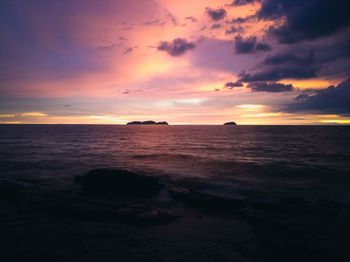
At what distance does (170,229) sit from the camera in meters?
8.39

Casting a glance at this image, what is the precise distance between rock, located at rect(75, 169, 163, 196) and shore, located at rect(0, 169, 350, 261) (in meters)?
1.63

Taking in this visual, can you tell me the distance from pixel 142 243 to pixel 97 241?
1739 millimetres

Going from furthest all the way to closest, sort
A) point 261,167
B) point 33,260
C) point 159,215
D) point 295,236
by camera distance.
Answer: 1. point 261,167
2. point 159,215
3. point 295,236
4. point 33,260

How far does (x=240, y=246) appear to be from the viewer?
721cm

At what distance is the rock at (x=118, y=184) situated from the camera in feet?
43.6

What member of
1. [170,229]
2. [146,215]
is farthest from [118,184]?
[170,229]

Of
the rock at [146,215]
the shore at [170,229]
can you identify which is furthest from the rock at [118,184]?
the rock at [146,215]

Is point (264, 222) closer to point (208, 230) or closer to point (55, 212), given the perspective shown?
point (208, 230)

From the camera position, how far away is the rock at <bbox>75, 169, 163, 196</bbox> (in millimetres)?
13277

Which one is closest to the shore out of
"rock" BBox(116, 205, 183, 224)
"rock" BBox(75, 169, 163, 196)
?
"rock" BBox(116, 205, 183, 224)

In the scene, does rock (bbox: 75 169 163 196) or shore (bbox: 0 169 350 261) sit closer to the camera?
shore (bbox: 0 169 350 261)

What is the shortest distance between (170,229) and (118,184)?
655 centimetres

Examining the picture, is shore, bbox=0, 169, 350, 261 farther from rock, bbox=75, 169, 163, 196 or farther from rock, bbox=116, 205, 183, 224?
rock, bbox=75, 169, 163, 196

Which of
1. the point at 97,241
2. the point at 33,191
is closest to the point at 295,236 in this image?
the point at 97,241
